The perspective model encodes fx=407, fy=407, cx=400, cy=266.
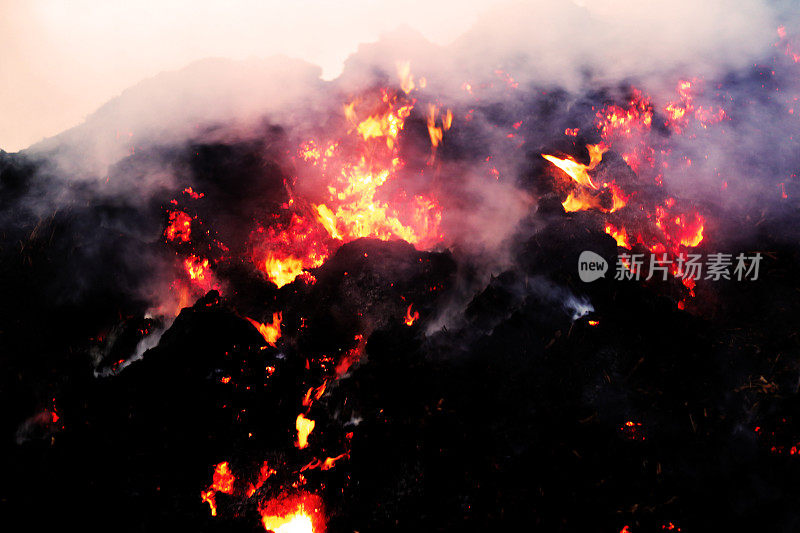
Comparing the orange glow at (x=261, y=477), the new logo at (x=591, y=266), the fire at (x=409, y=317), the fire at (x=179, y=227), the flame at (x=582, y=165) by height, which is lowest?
the orange glow at (x=261, y=477)

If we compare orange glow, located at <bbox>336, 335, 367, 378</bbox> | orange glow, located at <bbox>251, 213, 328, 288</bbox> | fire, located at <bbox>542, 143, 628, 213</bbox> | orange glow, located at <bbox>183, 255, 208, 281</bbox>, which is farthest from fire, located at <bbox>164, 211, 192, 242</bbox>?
fire, located at <bbox>542, 143, 628, 213</bbox>

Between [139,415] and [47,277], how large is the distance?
12.5 feet

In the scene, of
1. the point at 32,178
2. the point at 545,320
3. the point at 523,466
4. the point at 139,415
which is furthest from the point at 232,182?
the point at 523,466

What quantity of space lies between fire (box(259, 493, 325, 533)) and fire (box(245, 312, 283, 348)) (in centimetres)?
257

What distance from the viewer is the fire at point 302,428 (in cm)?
634

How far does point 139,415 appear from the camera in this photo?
605cm

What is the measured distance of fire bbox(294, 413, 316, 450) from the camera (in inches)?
249

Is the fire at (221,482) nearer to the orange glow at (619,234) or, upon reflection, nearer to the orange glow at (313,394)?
the orange glow at (313,394)

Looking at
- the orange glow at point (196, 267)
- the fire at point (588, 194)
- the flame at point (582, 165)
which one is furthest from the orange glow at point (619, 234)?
the orange glow at point (196, 267)

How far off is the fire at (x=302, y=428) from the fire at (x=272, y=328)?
155 cm

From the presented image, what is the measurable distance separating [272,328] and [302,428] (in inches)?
77.7

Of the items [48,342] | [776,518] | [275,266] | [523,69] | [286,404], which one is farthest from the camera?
[523,69]

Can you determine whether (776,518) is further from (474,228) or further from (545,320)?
(474,228)

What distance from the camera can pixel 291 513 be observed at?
6.00 meters
